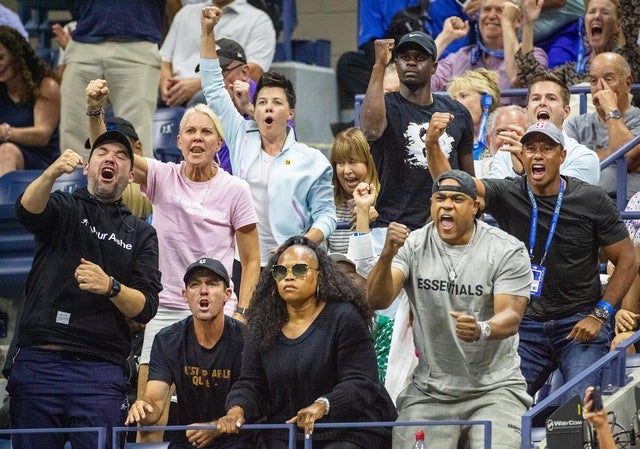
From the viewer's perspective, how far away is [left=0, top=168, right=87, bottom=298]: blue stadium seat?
11.1 meters

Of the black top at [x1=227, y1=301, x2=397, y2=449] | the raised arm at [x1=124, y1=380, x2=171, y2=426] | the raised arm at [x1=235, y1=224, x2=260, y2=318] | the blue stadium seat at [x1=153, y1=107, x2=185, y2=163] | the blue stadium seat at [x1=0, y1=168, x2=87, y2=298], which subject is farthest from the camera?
the blue stadium seat at [x1=153, y1=107, x2=185, y2=163]

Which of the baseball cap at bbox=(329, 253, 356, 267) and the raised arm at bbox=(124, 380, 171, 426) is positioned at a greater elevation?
the baseball cap at bbox=(329, 253, 356, 267)

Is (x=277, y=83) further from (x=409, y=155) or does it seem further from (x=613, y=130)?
(x=613, y=130)

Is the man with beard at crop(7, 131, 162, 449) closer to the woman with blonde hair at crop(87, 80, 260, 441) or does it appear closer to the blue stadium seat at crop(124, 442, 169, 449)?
the blue stadium seat at crop(124, 442, 169, 449)

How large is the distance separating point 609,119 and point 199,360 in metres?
3.33

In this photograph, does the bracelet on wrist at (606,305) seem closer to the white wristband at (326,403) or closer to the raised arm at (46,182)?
the white wristband at (326,403)

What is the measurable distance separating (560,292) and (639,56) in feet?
10.2

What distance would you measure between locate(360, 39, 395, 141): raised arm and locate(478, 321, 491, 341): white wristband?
1.88 meters

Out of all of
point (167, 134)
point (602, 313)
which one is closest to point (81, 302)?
point (602, 313)

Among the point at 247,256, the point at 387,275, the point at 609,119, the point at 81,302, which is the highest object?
the point at 609,119

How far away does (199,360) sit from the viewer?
812 centimetres

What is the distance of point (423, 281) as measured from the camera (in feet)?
26.3

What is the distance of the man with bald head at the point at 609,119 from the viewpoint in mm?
10062

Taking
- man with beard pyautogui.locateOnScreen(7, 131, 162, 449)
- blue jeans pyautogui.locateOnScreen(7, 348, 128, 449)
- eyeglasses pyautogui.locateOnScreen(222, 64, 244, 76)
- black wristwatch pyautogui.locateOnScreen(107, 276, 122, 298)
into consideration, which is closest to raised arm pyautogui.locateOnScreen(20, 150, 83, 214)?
man with beard pyautogui.locateOnScreen(7, 131, 162, 449)
